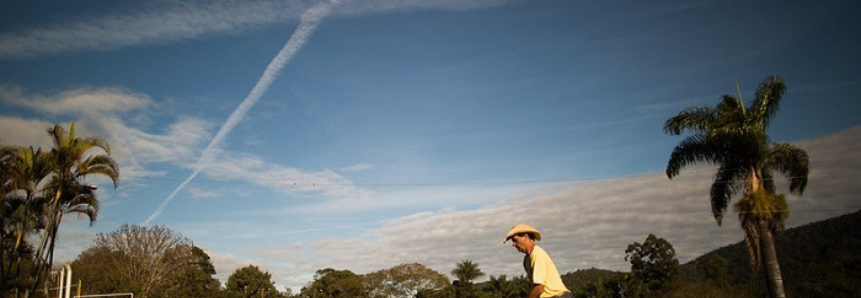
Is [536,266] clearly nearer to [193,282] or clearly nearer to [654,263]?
[193,282]

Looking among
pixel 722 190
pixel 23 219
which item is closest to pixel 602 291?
pixel 722 190

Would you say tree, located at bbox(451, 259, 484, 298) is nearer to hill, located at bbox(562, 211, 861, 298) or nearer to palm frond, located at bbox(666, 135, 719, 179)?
hill, located at bbox(562, 211, 861, 298)

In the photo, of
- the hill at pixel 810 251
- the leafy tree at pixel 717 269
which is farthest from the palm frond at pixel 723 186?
the leafy tree at pixel 717 269

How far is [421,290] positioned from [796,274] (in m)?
52.7

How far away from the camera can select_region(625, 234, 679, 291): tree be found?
8700cm

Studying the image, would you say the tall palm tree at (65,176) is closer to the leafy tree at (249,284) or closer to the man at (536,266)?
the man at (536,266)

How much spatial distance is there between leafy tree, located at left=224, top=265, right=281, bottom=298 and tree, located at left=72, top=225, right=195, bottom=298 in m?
22.2

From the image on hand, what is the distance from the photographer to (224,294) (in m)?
68.6

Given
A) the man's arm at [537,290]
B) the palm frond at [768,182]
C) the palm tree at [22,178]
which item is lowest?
the man's arm at [537,290]

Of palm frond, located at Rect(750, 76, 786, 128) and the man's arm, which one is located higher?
palm frond, located at Rect(750, 76, 786, 128)

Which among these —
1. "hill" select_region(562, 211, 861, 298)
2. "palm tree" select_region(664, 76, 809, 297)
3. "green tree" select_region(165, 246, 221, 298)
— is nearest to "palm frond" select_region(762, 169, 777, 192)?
"palm tree" select_region(664, 76, 809, 297)

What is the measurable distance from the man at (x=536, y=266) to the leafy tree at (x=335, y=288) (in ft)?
231

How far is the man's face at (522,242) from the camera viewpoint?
641 centimetres

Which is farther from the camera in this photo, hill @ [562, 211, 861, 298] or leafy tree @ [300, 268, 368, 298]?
leafy tree @ [300, 268, 368, 298]
